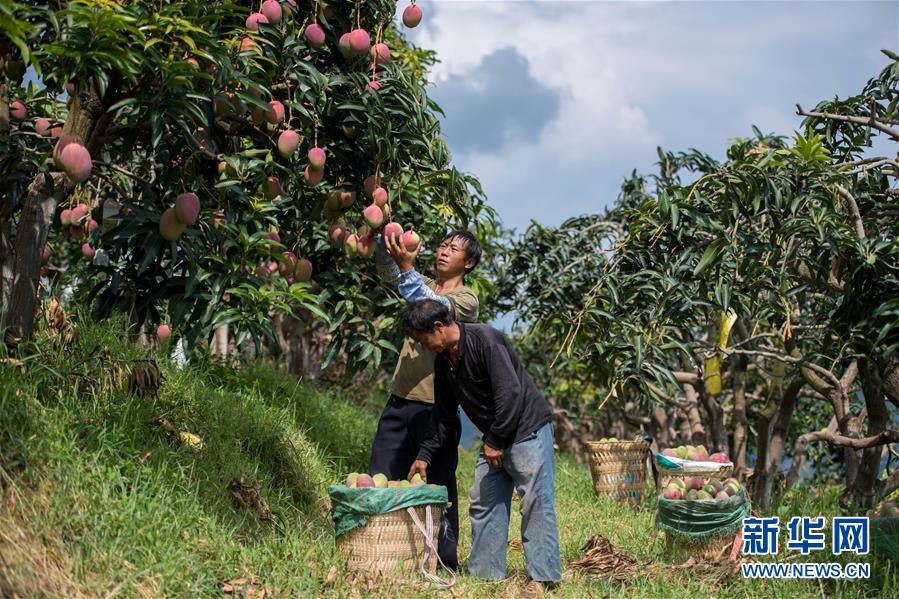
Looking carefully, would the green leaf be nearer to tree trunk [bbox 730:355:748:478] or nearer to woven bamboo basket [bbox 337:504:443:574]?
woven bamboo basket [bbox 337:504:443:574]

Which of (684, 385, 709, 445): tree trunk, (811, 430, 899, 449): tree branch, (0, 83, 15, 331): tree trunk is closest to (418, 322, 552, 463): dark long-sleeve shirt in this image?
(0, 83, 15, 331): tree trunk

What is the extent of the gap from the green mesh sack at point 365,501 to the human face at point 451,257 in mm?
843

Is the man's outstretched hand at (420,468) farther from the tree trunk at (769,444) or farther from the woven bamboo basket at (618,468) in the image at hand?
the tree trunk at (769,444)

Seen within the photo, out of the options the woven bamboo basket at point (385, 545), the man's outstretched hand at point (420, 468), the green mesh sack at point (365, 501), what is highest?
the man's outstretched hand at point (420, 468)

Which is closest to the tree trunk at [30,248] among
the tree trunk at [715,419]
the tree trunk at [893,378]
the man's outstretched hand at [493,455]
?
the man's outstretched hand at [493,455]

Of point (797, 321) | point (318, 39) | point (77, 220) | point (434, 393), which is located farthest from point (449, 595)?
point (797, 321)

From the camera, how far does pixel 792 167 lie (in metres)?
3.59

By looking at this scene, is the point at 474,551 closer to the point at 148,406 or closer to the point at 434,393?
the point at 434,393

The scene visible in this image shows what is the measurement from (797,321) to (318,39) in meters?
3.63

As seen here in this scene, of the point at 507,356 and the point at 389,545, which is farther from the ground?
the point at 507,356

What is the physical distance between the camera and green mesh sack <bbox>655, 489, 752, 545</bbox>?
343 cm

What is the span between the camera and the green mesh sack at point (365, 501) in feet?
9.27

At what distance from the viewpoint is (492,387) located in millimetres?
2965

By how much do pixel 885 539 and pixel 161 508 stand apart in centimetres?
267
